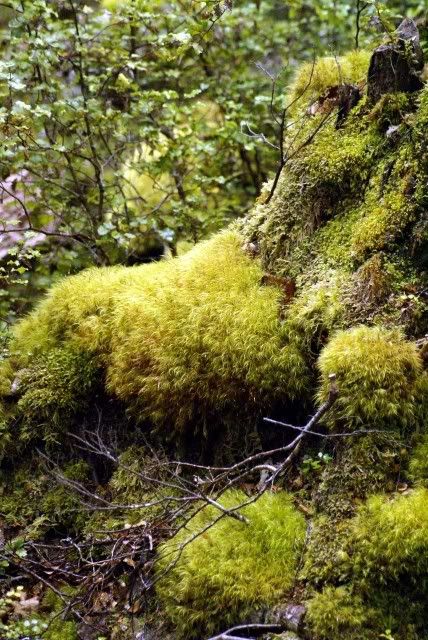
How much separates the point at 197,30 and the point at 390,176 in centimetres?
154

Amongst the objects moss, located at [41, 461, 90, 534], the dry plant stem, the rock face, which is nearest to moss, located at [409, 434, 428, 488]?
the dry plant stem

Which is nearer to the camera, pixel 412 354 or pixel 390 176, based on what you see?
pixel 412 354

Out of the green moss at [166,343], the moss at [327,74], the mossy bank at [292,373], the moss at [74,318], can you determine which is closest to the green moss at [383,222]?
the mossy bank at [292,373]

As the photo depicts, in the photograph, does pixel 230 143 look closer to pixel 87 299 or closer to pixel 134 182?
pixel 134 182

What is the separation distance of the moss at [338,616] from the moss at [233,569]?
18 cm

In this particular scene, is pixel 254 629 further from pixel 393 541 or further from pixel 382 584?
pixel 393 541

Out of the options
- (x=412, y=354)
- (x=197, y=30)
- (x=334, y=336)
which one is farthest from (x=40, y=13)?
(x=412, y=354)

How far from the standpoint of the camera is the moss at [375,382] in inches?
101

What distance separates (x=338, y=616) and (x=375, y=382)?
1.00 m

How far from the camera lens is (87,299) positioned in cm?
387

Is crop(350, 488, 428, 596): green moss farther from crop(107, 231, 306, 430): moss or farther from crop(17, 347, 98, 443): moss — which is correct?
crop(17, 347, 98, 443): moss

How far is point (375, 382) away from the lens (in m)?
2.59

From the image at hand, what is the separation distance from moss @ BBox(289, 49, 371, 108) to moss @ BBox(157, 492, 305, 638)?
2.79 m

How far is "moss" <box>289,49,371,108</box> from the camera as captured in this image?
3.88 metres
